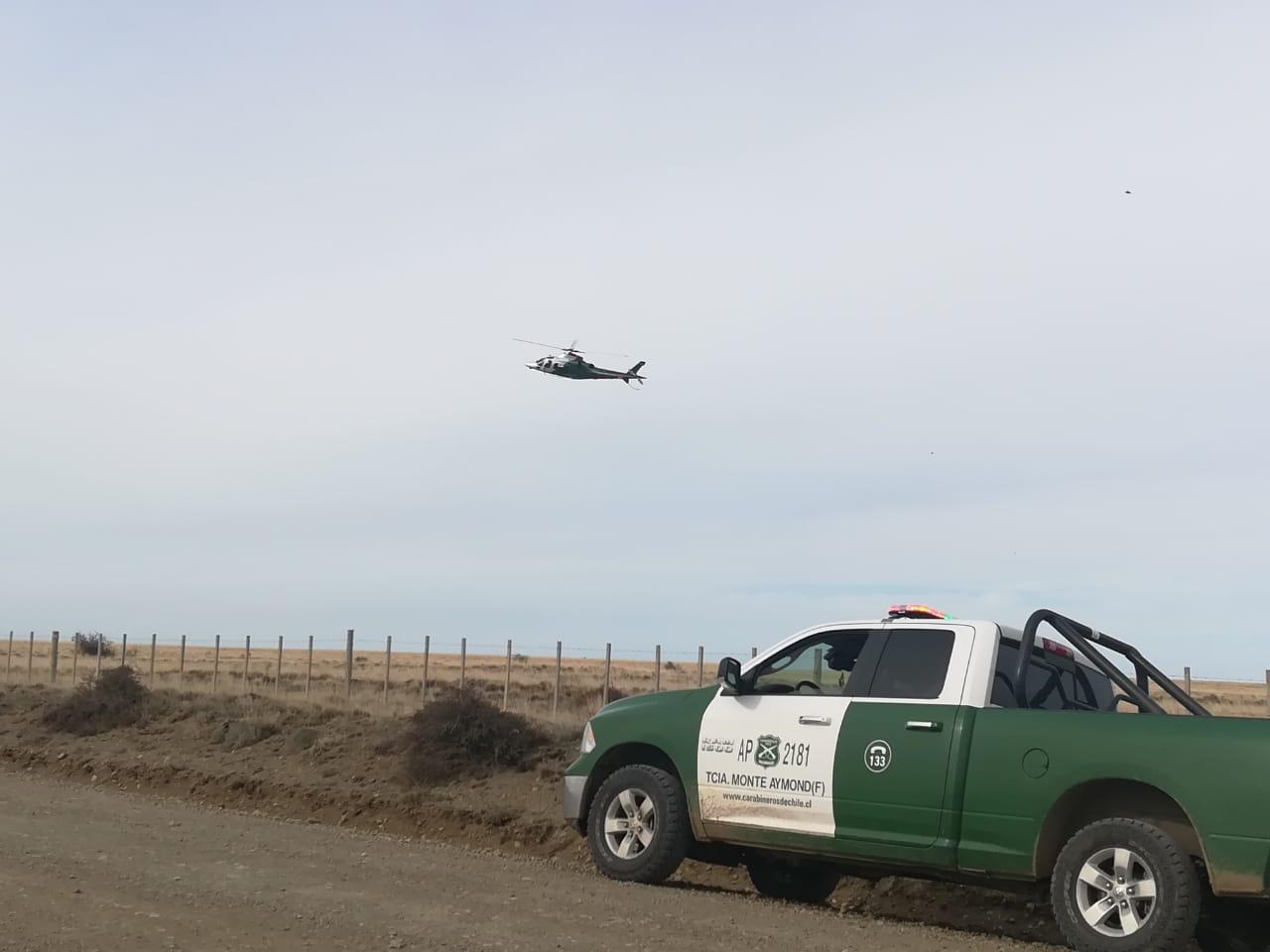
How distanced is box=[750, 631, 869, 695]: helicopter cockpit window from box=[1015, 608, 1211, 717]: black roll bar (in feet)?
3.89

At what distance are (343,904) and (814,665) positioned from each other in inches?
146

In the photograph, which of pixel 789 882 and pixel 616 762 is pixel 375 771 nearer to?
pixel 616 762

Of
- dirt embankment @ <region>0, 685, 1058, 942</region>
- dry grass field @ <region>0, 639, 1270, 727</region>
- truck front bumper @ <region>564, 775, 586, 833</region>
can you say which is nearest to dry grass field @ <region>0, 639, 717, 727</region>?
dry grass field @ <region>0, 639, 1270, 727</region>

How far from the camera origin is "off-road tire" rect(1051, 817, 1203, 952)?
798 centimetres

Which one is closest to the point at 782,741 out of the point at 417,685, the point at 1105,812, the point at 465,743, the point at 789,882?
the point at 789,882

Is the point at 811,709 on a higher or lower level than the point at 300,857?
higher

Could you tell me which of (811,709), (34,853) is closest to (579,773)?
(811,709)

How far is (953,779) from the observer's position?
9172 millimetres

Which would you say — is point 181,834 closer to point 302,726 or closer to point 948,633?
point 948,633

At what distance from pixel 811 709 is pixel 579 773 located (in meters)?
2.17

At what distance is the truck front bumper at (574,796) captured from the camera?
37.3 ft

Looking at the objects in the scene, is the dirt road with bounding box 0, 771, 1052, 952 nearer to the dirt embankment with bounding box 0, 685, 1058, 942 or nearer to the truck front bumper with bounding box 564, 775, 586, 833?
the truck front bumper with bounding box 564, 775, 586, 833

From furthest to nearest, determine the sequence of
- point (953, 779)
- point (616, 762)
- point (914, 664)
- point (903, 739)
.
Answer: point (616, 762), point (914, 664), point (903, 739), point (953, 779)

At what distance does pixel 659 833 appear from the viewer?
10656 mm
